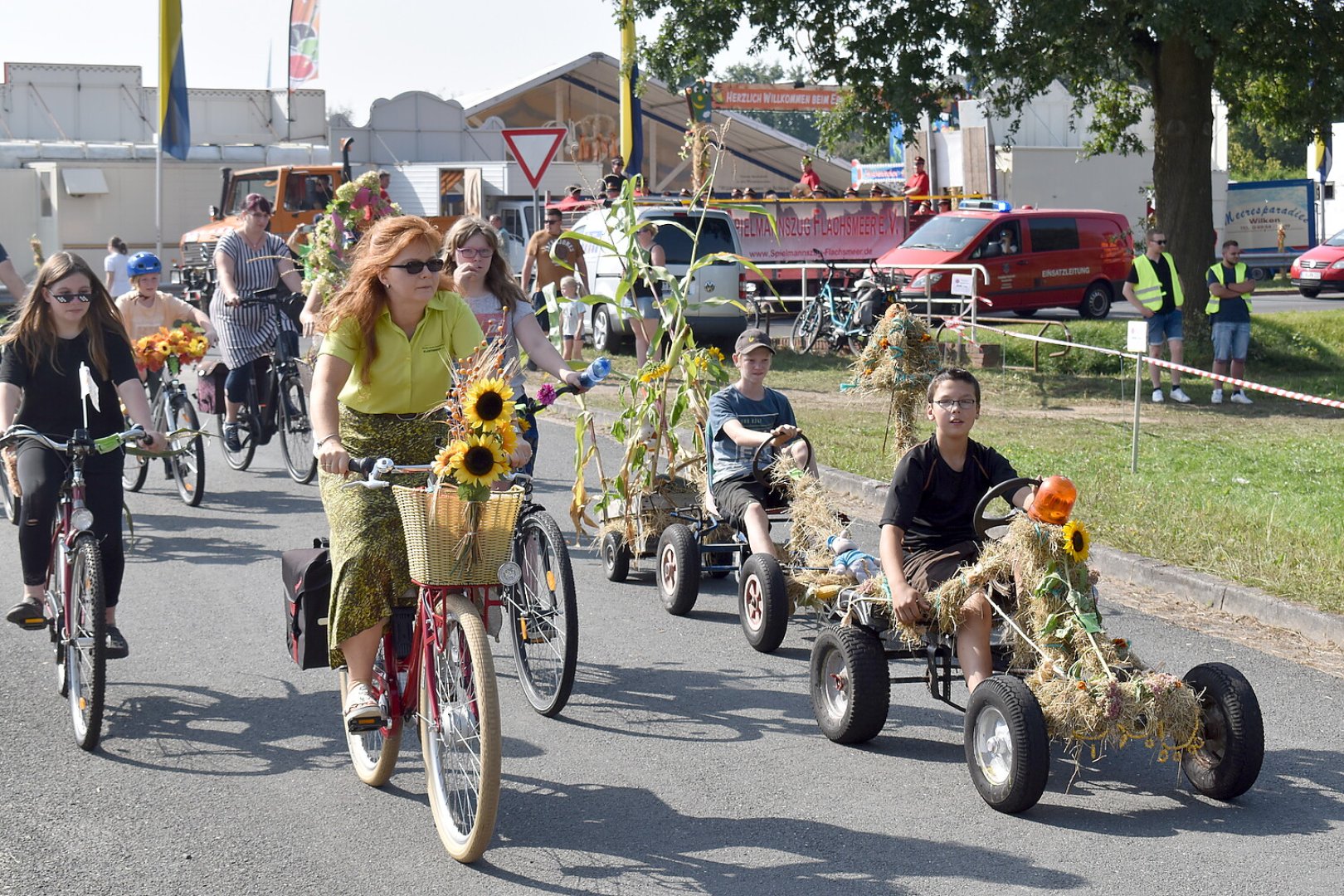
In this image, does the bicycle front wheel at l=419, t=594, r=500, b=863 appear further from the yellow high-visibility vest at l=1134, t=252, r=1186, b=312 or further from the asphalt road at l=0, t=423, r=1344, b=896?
the yellow high-visibility vest at l=1134, t=252, r=1186, b=312

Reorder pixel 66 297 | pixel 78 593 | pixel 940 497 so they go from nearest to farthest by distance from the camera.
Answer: pixel 940 497
pixel 78 593
pixel 66 297

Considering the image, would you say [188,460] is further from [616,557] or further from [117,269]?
[117,269]

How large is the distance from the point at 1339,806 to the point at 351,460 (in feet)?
11.4

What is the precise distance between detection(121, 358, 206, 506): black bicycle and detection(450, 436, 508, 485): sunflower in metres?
6.77

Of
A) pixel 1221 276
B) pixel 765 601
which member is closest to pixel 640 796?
pixel 765 601

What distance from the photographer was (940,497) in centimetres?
596

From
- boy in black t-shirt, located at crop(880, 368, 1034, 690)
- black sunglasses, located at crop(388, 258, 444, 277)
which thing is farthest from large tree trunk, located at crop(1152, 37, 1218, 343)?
black sunglasses, located at crop(388, 258, 444, 277)

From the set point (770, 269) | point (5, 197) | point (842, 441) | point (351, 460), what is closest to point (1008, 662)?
point (351, 460)

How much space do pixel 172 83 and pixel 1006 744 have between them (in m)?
27.0

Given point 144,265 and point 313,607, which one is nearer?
point 313,607

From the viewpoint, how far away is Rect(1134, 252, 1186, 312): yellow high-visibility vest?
16938mm

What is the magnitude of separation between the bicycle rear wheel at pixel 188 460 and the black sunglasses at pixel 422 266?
6243mm

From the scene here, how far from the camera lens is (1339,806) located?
5199 millimetres

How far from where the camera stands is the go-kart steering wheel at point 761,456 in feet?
24.6
